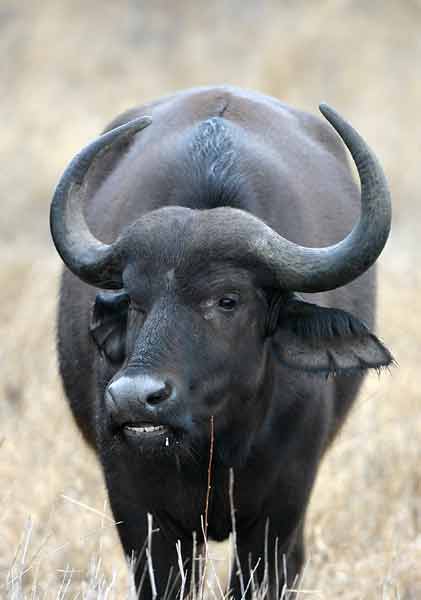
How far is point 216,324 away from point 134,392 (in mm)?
513

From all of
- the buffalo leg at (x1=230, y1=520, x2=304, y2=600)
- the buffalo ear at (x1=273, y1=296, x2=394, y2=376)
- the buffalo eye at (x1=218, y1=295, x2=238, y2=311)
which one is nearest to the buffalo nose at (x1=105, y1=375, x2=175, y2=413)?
the buffalo eye at (x1=218, y1=295, x2=238, y2=311)

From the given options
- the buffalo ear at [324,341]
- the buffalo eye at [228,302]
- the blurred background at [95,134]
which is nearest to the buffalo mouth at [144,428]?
the blurred background at [95,134]

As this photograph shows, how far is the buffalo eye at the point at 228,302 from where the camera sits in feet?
14.9

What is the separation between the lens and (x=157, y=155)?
213 inches

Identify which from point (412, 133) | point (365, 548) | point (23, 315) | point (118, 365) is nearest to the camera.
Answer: point (118, 365)

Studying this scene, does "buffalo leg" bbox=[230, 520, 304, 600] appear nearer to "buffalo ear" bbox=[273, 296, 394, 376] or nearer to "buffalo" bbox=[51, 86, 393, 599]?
"buffalo" bbox=[51, 86, 393, 599]

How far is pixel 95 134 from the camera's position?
19.3m

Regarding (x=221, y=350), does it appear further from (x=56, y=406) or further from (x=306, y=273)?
(x=56, y=406)


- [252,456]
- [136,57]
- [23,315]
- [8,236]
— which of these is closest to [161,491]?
[252,456]

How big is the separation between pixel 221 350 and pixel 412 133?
15.8 m

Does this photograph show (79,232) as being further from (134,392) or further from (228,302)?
(134,392)

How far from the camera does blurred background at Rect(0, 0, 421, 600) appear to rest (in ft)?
21.4

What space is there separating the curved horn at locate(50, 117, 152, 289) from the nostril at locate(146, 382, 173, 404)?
0.70 meters

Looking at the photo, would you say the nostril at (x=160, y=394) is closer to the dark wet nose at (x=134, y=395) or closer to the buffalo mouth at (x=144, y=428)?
the dark wet nose at (x=134, y=395)
